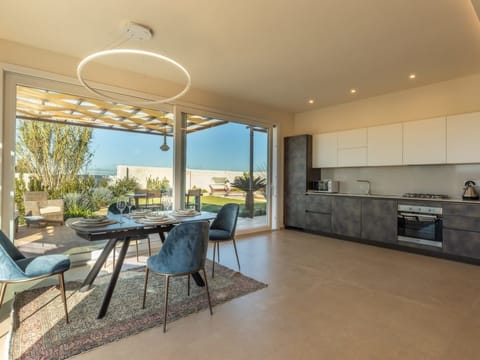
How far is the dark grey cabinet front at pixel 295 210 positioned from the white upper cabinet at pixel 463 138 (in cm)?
272

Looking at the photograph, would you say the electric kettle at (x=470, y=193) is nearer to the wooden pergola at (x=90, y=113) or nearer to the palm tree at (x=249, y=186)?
the palm tree at (x=249, y=186)

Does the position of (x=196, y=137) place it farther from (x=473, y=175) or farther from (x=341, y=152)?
(x=473, y=175)

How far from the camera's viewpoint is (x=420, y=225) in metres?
4.17

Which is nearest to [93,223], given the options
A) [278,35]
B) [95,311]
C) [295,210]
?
[95,311]

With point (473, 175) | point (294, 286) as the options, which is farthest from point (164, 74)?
point (473, 175)

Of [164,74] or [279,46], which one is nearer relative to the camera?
[279,46]

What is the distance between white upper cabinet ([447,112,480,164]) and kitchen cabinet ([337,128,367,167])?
130 cm

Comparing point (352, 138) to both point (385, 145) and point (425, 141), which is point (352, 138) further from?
point (425, 141)

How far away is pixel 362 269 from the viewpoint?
3559 mm

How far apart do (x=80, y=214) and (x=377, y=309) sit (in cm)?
384

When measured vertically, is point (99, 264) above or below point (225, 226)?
below

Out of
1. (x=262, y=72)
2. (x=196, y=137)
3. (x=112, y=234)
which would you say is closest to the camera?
(x=112, y=234)

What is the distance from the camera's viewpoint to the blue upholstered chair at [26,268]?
6.63 feet

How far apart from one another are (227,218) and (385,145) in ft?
10.5
